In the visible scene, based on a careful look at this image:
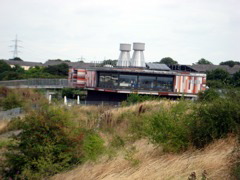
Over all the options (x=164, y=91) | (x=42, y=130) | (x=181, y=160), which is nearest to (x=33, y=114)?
(x=42, y=130)

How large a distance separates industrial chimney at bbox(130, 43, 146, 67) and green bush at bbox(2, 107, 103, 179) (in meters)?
49.9

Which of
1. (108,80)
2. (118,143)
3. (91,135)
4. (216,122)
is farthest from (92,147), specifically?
(108,80)

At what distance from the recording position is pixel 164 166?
37.3ft

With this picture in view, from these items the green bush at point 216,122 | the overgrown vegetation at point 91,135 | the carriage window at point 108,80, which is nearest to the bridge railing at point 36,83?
the carriage window at point 108,80

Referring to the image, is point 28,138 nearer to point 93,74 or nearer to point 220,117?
point 220,117

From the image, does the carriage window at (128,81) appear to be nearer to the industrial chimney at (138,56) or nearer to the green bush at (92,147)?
the industrial chimney at (138,56)

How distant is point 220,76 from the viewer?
68938 mm

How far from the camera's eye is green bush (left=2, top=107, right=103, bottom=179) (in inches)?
575

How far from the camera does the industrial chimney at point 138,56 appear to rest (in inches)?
2584

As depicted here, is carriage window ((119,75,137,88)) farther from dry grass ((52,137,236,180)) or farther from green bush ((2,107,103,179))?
dry grass ((52,137,236,180))

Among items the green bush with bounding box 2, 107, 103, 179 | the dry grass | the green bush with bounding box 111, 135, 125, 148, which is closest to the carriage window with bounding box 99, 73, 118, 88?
the green bush with bounding box 111, 135, 125, 148

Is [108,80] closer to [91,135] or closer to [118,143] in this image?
[91,135]

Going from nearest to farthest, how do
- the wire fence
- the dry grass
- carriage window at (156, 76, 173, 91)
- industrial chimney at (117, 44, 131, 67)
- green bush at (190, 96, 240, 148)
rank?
the dry grass < green bush at (190, 96, 240, 148) < the wire fence < carriage window at (156, 76, 173, 91) < industrial chimney at (117, 44, 131, 67)

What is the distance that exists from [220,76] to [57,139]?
57.2 meters
